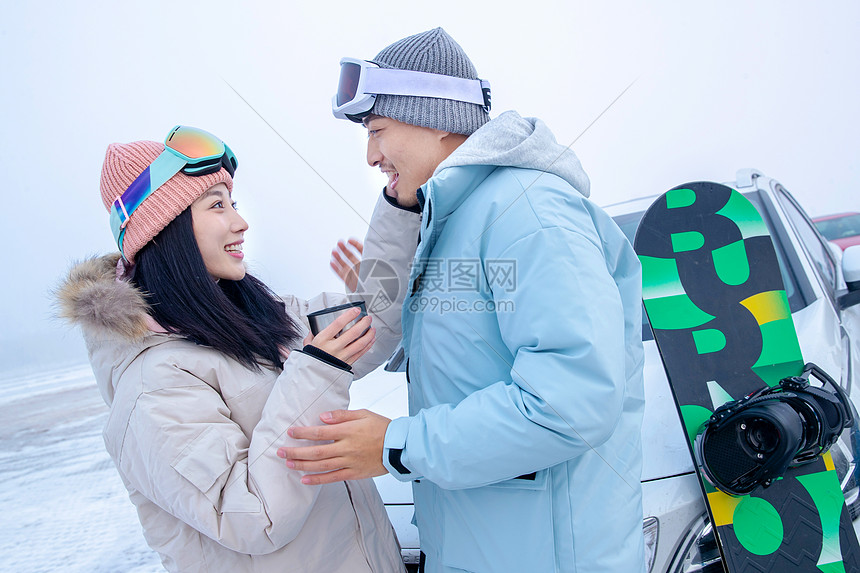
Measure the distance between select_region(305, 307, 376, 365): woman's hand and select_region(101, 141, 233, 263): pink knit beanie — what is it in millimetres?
502

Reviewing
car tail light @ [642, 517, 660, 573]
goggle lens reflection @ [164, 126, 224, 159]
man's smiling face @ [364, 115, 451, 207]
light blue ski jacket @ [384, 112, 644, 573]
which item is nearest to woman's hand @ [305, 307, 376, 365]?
light blue ski jacket @ [384, 112, 644, 573]

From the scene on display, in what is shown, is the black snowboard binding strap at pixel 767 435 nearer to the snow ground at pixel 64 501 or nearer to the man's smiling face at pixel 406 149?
the man's smiling face at pixel 406 149

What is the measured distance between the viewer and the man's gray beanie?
1183 millimetres

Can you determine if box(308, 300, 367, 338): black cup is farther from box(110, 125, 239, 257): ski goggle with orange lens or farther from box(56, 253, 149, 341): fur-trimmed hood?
box(110, 125, 239, 257): ski goggle with orange lens

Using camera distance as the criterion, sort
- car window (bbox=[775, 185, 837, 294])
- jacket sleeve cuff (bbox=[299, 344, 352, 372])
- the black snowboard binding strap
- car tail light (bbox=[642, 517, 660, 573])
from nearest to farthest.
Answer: jacket sleeve cuff (bbox=[299, 344, 352, 372]) < car tail light (bbox=[642, 517, 660, 573]) < the black snowboard binding strap < car window (bbox=[775, 185, 837, 294])

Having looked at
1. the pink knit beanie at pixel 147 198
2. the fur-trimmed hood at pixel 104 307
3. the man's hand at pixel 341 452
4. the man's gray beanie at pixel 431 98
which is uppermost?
the man's gray beanie at pixel 431 98

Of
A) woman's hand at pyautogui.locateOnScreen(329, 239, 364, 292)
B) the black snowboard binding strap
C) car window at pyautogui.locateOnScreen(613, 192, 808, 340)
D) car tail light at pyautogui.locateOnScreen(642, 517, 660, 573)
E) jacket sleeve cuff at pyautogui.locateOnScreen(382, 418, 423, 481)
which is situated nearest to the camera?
jacket sleeve cuff at pyautogui.locateOnScreen(382, 418, 423, 481)

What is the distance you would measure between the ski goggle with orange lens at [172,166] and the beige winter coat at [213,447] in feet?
0.54

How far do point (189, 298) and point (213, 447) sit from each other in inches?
16.4

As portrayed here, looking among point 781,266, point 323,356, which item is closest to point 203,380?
point 323,356

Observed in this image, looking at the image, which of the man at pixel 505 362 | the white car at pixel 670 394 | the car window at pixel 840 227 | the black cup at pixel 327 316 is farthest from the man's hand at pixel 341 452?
the car window at pixel 840 227

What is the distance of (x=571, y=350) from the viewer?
32.0 inches

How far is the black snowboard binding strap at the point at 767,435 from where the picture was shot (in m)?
1.44

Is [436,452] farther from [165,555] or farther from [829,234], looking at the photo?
[829,234]
